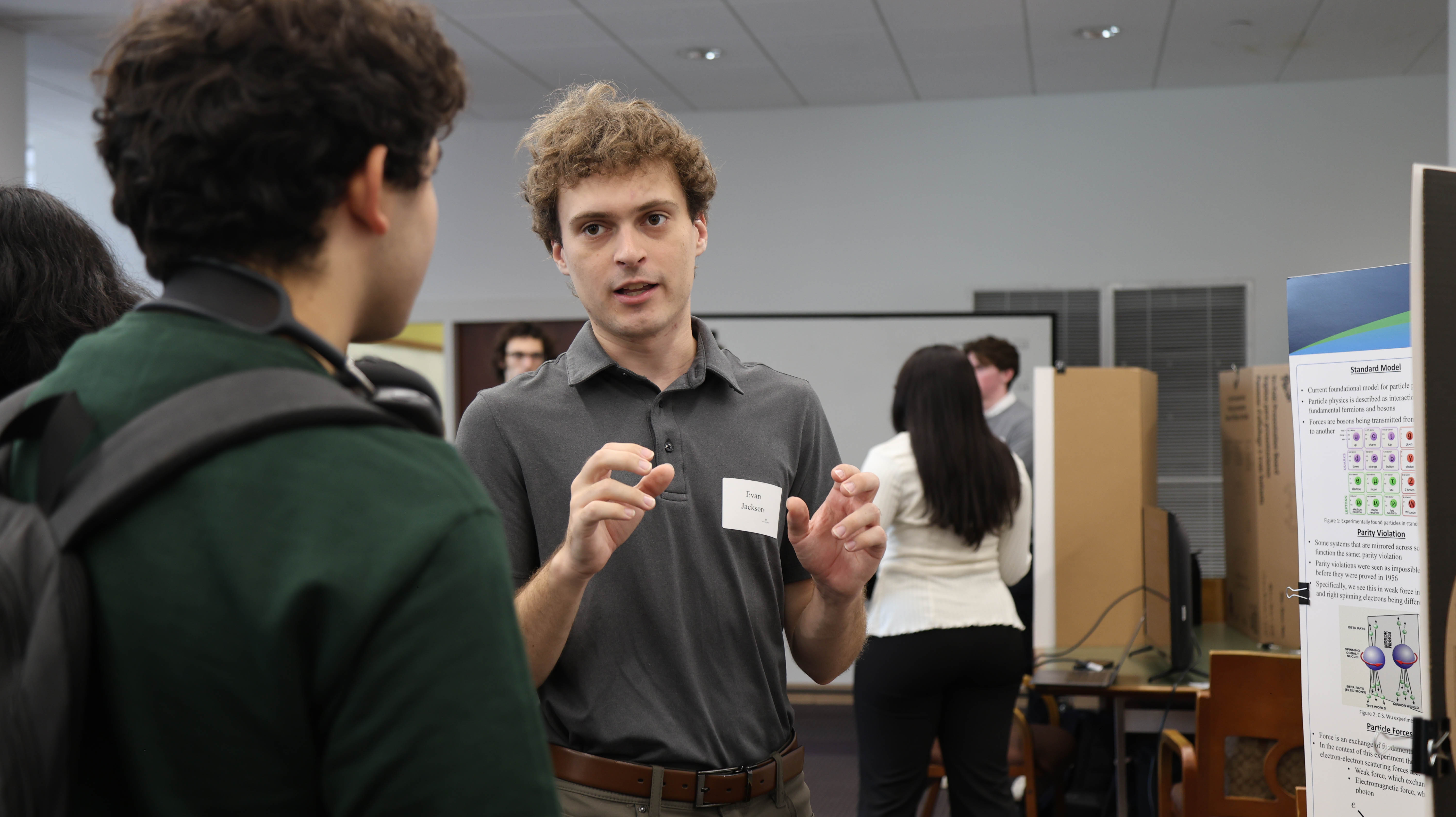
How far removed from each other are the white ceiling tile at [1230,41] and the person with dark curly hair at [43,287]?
4.41 meters

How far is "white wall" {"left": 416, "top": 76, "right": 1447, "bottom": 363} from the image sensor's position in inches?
215

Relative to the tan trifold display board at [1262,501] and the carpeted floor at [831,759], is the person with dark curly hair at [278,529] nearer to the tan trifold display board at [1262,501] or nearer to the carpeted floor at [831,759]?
the tan trifold display board at [1262,501]

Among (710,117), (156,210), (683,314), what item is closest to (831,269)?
(710,117)

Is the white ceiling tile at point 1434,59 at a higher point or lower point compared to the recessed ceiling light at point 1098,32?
higher

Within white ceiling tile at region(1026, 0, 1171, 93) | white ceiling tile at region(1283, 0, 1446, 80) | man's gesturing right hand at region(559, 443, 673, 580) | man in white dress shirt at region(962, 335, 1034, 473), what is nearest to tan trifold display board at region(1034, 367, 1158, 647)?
man in white dress shirt at region(962, 335, 1034, 473)

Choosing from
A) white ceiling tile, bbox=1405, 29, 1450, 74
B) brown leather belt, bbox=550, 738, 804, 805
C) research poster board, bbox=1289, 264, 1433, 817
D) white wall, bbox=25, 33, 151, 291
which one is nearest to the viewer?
brown leather belt, bbox=550, 738, 804, 805

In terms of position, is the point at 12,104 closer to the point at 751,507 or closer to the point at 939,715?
the point at 939,715

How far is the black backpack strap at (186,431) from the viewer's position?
1.71 ft

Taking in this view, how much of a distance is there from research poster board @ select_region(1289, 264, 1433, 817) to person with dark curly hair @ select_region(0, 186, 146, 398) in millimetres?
1699

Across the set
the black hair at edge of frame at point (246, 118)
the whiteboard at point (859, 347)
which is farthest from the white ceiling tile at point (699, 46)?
the black hair at edge of frame at point (246, 118)

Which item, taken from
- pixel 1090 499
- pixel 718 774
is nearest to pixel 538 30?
pixel 1090 499

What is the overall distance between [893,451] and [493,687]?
2479 millimetres

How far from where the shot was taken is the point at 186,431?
53 cm

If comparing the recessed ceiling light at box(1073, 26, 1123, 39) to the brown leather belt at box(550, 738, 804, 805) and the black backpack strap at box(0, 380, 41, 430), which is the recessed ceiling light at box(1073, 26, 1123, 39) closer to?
the brown leather belt at box(550, 738, 804, 805)
